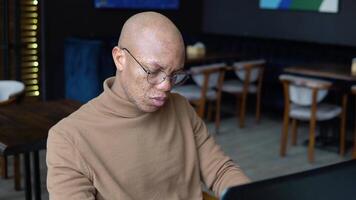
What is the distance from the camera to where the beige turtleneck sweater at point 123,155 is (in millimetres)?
1403

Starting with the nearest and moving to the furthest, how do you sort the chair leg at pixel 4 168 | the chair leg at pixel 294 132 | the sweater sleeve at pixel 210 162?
the sweater sleeve at pixel 210 162, the chair leg at pixel 4 168, the chair leg at pixel 294 132

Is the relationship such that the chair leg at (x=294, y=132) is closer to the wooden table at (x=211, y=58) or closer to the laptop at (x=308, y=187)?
the wooden table at (x=211, y=58)

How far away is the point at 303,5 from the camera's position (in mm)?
6941

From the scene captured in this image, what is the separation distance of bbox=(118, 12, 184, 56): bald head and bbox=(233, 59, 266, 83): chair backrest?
4667 mm

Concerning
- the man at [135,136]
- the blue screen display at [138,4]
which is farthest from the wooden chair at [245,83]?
the man at [135,136]

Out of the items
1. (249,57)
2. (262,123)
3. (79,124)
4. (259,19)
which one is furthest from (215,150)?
(259,19)

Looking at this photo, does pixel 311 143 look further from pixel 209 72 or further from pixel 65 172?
pixel 65 172

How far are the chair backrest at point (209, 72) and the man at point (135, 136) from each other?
3.75 m

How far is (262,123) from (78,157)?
5.10 meters

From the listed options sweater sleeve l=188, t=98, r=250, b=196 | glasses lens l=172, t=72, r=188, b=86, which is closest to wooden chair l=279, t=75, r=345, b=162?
sweater sleeve l=188, t=98, r=250, b=196

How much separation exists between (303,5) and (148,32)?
5.90 meters

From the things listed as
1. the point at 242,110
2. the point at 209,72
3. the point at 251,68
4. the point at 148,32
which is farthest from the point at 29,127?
the point at 251,68

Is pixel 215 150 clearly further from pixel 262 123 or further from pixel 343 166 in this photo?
pixel 262 123

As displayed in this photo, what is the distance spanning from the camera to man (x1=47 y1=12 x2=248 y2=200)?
1.38 meters
